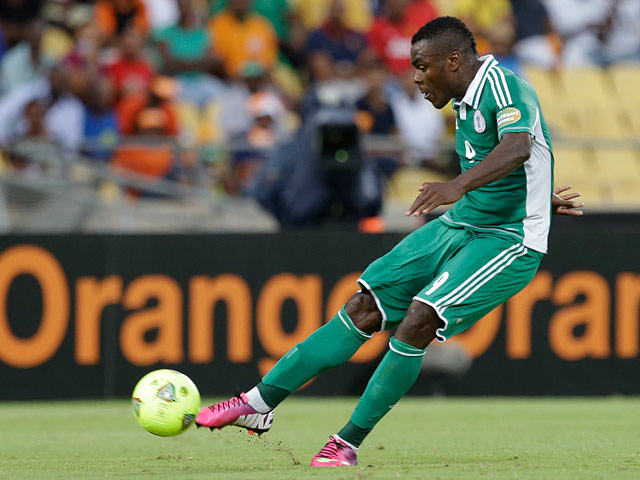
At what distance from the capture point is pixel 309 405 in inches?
402

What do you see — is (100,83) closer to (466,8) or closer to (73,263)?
(73,263)

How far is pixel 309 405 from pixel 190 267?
172cm

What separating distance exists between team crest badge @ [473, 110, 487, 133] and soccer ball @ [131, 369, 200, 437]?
1.92 metres

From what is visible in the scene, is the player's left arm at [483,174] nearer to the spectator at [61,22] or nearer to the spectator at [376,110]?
the spectator at [376,110]

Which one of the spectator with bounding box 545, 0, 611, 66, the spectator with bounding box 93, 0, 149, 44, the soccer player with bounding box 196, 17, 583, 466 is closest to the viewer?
the soccer player with bounding box 196, 17, 583, 466

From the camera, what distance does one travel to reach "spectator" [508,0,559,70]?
15602 mm

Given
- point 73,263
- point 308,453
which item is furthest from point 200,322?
point 308,453

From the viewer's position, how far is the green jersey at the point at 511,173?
17.9 ft

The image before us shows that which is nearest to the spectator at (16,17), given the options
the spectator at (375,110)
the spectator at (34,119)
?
the spectator at (34,119)

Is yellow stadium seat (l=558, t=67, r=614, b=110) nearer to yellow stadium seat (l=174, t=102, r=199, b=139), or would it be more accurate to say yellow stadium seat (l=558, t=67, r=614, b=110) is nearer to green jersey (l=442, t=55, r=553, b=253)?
yellow stadium seat (l=174, t=102, r=199, b=139)

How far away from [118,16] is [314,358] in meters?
9.34

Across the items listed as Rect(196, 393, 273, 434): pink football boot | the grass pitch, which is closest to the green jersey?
the grass pitch

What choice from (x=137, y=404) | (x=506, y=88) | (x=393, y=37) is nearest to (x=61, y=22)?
(x=393, y=37)

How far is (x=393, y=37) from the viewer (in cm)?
1486
